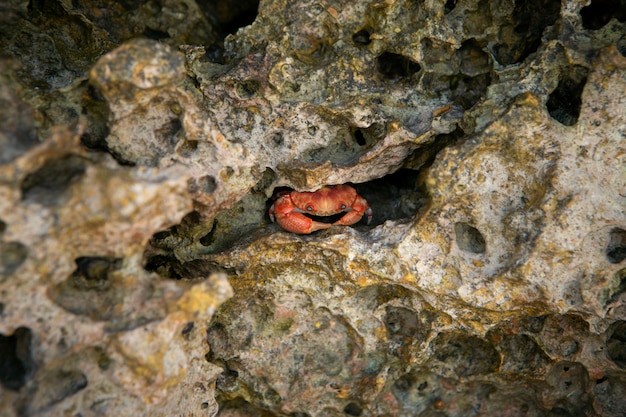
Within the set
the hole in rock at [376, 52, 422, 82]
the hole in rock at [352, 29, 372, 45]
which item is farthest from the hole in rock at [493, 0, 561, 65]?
the hole in rock at [352, 29, 372, 45]

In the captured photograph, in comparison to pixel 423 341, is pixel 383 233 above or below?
above

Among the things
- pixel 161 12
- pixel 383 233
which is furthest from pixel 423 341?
pixel 161 12

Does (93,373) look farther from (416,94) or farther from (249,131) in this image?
(416,94)

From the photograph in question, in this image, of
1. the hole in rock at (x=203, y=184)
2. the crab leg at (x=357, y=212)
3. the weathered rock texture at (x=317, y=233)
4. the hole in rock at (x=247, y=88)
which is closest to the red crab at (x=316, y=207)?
the crab leg at (x=357, y=212)

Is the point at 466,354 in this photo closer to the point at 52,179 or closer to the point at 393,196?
the point at 393,196

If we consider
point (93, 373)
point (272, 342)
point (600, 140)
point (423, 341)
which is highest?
point (600, 140)

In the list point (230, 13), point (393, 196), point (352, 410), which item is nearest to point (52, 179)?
point (230, 13)

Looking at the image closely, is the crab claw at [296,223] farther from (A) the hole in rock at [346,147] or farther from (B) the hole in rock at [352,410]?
(B) the hole in rock at [352,410]
